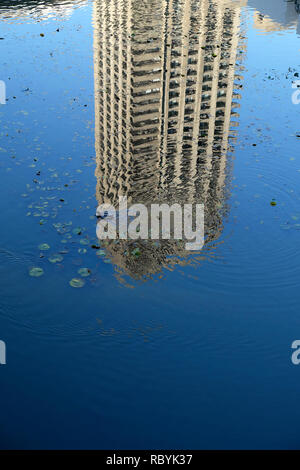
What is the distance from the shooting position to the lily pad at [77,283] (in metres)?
12.3

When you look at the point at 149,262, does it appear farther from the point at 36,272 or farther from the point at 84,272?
the point at 36,272

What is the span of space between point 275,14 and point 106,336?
3893cm

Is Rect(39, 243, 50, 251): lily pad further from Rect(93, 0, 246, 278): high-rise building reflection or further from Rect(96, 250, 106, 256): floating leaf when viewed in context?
Rect(93, 0, 246, 278): high-rise building reflection

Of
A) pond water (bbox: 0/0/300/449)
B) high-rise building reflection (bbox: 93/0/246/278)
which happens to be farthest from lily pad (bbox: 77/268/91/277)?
high-rise building reflection (bbox: 93/0/246/278)

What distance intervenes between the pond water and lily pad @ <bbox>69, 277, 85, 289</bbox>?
0.05 m

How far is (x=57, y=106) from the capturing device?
22531 millimetres

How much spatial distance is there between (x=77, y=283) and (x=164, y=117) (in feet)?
38.0

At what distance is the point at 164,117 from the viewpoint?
71.1ft

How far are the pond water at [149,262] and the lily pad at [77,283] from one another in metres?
0.05

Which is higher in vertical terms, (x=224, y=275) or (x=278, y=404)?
(x=224, y=275)

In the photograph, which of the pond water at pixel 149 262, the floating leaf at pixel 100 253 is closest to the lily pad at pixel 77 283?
the pond water at pixel 149 262

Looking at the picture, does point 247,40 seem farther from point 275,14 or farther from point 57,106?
point 57,106

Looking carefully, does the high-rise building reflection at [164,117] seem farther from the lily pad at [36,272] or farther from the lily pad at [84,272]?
the lily pad at [36,272]
